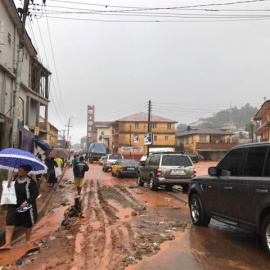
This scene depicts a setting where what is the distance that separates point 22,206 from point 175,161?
10160 millimetres

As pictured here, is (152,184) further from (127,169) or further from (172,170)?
(127,169)

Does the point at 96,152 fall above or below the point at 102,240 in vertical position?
above

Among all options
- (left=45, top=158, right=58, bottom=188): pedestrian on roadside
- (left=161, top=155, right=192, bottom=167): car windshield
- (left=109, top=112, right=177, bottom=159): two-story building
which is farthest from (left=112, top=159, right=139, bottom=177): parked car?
(left=109, top=112, right=177, bottom=159): two-story building

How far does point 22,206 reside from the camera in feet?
21.1

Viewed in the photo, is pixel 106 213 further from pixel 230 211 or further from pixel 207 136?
pixel 207 136

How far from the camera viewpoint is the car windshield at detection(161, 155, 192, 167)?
1561 centimetres

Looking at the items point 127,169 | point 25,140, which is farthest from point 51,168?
point 127,169

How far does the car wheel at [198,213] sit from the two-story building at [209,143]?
202 feet

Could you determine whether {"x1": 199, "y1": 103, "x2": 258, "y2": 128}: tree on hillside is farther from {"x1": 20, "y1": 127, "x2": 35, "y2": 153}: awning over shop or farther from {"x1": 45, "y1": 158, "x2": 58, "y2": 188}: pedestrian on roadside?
{"x1": 45, "y1": 158, "x2": 58, "y2": 188}: pedestrian on roadside

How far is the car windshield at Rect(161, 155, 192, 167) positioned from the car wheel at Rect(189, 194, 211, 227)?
730cm

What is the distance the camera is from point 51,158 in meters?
17.2

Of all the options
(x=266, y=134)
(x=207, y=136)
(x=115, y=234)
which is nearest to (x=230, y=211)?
(x=115, y=234)

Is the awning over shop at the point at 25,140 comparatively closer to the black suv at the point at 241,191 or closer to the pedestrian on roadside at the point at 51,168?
the pedestrian on roadside at the point at 51,168

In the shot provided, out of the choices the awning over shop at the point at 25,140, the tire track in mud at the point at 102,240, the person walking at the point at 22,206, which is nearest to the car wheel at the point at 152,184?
the tire track in mud at the point at 102,240
